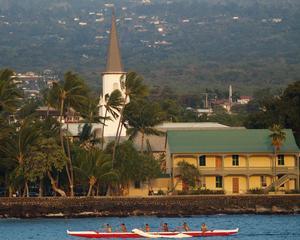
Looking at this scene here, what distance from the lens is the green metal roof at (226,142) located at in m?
109

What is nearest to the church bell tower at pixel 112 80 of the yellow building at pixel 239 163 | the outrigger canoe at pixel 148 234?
the yellow building at pixel 239 163

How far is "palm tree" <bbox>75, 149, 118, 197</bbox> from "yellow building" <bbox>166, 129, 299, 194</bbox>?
807 cm

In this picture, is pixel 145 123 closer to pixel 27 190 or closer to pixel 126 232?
pixel 27 190

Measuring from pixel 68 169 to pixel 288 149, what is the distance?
1936 centimetres

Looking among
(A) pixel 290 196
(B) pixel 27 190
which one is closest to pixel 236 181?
(A) pixel 290 196

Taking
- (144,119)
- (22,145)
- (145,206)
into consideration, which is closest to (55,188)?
(22,145)

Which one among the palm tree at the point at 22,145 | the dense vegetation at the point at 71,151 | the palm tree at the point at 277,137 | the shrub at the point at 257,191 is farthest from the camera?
the palm tree at the point at 277,137

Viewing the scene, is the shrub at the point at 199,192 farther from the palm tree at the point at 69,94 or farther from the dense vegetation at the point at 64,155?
the palm tree at the point at 69,94

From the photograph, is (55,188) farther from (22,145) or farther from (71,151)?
(22,145)

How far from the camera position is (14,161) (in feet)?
338

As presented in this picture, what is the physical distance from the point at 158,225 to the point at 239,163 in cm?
2230

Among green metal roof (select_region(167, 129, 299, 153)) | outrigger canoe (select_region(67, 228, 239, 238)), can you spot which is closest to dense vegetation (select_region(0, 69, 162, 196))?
green metal roof (select_region(167, 129, 299, 153))

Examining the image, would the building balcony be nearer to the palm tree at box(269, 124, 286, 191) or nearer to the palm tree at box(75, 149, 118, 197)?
the palm tree at box(269, 124, 286, 191)

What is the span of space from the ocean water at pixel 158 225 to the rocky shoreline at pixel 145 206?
3.72ft
